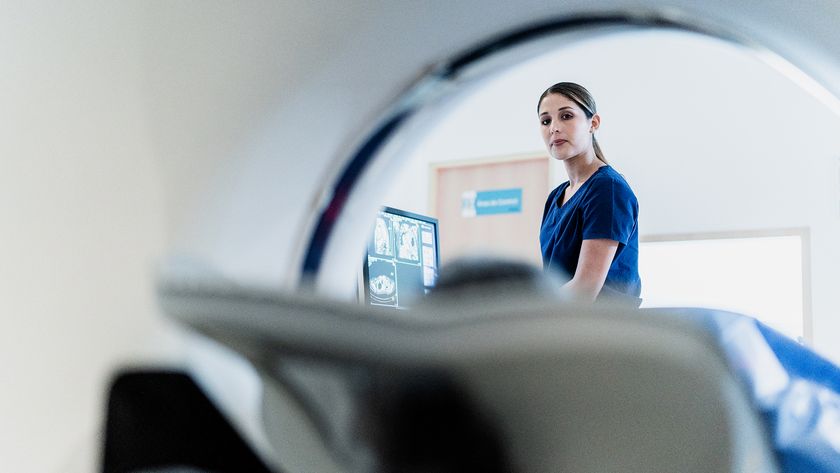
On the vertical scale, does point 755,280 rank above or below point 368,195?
below

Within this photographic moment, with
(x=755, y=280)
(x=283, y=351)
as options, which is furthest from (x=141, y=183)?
(x=755, y=280)

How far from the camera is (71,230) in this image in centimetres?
31

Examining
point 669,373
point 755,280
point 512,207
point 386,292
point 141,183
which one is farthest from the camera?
point 512,207

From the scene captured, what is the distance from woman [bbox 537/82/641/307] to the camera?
22.0 inches

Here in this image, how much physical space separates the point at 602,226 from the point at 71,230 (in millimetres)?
397

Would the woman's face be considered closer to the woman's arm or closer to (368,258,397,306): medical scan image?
the woman's arm

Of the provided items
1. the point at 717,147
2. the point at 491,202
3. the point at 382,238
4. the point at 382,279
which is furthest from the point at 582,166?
the point at 491,202

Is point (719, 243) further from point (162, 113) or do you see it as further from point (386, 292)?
point (162, 113)

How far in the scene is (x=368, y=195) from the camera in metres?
0.41

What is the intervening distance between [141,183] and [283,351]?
13 cm

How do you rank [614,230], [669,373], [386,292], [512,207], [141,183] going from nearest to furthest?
[669,373] < [141,183] < [614,230] < [386,292] < [512,207]

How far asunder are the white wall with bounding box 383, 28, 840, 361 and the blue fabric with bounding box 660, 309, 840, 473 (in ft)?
10.6

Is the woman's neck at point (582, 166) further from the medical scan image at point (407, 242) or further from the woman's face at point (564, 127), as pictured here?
the medical scan image at point (407, 242)

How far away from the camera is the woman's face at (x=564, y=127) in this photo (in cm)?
70
